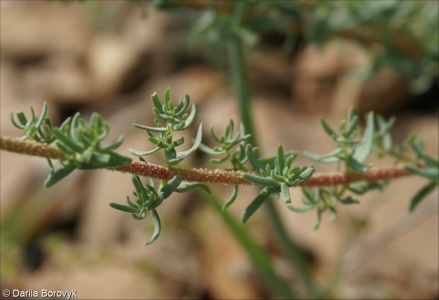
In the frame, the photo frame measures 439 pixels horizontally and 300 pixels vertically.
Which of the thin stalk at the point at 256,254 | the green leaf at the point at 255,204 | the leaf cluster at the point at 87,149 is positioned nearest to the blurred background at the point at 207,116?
the thin stalk at the point at 256,254

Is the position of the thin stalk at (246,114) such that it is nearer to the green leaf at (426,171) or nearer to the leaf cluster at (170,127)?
the green leaf at (426,171)

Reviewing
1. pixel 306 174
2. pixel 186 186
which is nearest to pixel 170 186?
pixel 186 186

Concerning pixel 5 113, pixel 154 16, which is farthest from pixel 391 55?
pixel 5 113

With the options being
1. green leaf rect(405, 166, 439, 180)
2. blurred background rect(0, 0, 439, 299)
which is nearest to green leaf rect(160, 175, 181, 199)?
green leaf rect(405, 166, 439, 180)

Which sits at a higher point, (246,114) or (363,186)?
(246,114)

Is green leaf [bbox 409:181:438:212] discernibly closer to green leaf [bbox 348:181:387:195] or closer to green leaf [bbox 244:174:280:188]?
green leaf [bbox 348:181:387:195]

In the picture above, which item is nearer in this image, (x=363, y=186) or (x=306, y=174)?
(x=306, y=174)

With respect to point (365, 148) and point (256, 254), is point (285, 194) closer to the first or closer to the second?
point (365, 148)

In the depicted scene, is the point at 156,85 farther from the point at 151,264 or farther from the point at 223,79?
the point at 151,264
